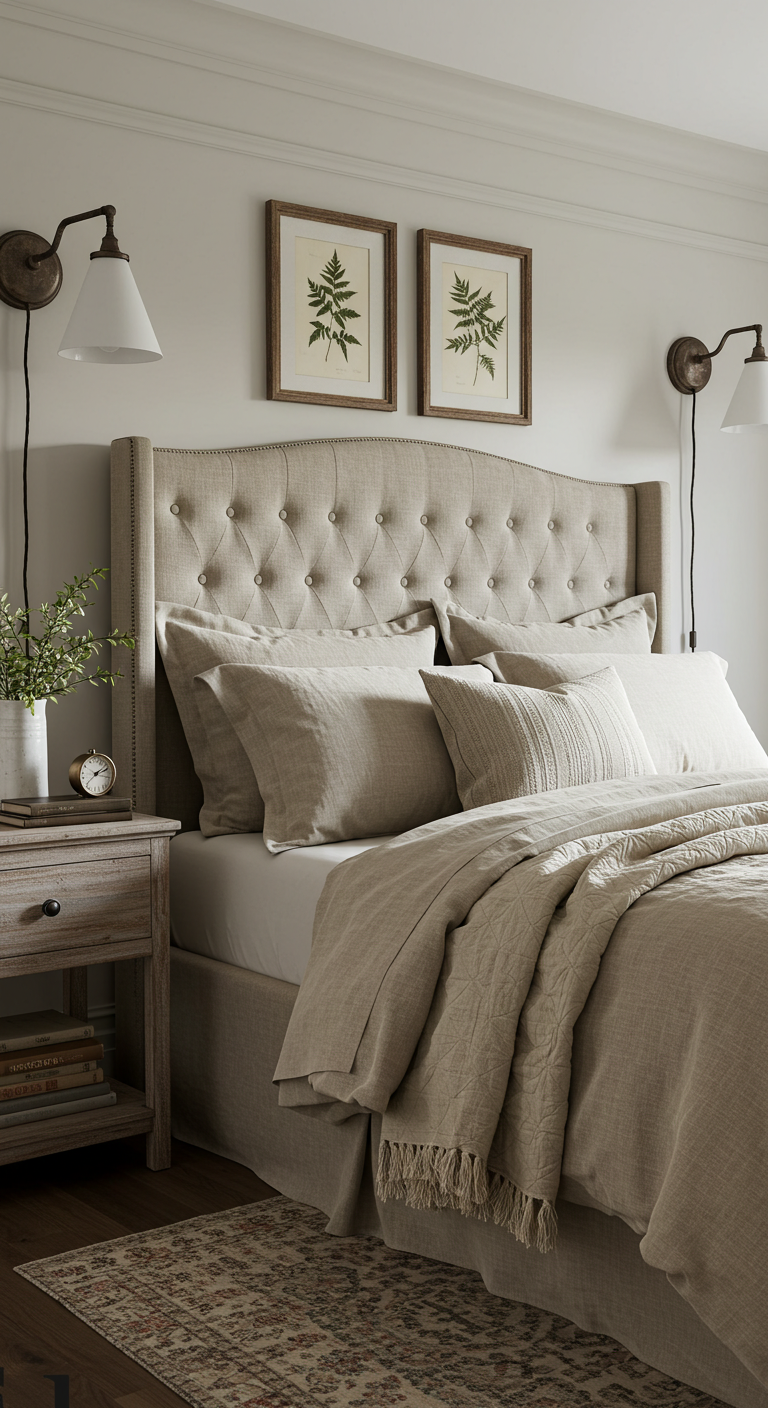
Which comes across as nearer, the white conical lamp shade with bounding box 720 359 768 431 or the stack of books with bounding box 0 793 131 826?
the stack of books with bounding box 0 793 131 826

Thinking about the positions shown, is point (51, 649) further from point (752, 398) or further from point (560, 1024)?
point (752, 398)

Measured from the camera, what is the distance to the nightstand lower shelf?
240 cm

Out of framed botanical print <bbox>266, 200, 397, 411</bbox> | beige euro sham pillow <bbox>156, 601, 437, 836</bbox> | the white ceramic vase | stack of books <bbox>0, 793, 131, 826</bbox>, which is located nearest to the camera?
stack of books <bbox>0, 793, 131, 826</bbox>

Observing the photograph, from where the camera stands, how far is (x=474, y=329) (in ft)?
12.2

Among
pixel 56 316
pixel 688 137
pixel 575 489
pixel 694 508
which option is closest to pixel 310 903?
pixel 56 316

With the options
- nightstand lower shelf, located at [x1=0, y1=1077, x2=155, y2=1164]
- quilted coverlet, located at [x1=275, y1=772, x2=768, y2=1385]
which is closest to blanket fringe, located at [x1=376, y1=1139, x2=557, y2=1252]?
quilted coverlet, located at [x1=275, y1=772, x2=768, y2=1385]

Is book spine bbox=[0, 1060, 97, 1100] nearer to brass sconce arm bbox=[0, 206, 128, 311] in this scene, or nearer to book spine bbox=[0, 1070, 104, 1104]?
book spine bbox=[0, 1070, 104, 1104]

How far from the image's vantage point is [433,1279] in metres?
2.10

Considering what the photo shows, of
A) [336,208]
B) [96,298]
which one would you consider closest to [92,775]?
[96,298]

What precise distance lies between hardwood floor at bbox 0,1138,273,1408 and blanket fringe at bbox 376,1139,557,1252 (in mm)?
430

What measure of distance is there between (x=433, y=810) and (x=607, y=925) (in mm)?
991

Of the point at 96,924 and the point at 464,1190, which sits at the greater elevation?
the point at 96,924

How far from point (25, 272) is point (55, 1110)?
6.00 ft

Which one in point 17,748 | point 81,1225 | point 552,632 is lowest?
point 81,1225
